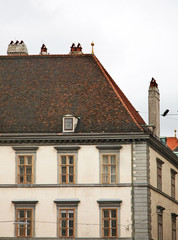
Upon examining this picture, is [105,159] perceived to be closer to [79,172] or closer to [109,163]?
[109,163]

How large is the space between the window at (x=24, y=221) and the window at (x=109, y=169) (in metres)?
5.68

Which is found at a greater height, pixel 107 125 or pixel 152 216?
pixel 107 125

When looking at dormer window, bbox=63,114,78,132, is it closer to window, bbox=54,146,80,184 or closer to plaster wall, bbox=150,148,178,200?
window, bbox=54,146,80,184

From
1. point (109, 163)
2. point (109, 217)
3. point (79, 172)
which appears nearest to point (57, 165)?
point (79, 172)

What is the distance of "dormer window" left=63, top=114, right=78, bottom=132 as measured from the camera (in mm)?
61906

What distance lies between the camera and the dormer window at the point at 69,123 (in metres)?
61.9

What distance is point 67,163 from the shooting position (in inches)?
2431

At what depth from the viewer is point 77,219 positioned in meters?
60.7

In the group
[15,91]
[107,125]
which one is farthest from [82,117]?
[15,91]

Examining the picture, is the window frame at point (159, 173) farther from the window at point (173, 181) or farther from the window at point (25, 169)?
the window at point (25, 169)

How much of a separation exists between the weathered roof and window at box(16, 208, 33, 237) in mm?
5750

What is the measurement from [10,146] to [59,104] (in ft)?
17.1

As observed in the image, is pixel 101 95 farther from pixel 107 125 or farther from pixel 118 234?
pixel 118 234

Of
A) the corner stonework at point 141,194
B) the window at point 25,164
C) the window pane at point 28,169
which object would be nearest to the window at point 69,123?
the window at point 25,164
